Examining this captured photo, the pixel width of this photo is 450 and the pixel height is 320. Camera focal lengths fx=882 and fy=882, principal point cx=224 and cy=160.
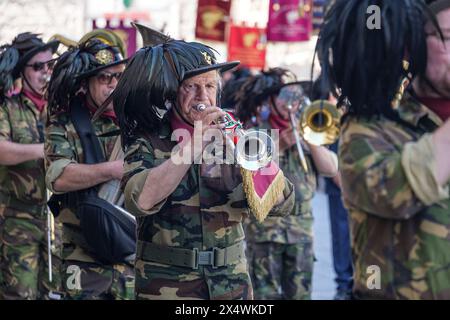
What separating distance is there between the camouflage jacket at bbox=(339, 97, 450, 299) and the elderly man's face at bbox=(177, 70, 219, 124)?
1.31 m

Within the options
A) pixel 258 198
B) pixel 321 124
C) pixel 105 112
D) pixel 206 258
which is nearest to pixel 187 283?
pixel 206 258

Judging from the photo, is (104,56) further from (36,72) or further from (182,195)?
(182,195)

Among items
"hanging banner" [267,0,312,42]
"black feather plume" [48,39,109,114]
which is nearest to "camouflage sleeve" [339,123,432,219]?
"black feather plume" [48,39,109,114]

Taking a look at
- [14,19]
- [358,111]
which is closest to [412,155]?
[358,111]

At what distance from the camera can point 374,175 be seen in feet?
8.49

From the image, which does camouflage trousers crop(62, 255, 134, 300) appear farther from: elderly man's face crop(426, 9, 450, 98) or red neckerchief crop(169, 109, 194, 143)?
elderly man's face crop(426, 9, 450, 98)

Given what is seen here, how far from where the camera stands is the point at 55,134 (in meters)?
5.31

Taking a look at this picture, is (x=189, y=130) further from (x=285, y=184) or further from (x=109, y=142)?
(x=109, y=142)

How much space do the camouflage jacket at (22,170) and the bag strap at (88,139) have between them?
4.15ft

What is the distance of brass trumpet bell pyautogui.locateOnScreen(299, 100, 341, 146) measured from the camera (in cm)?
672

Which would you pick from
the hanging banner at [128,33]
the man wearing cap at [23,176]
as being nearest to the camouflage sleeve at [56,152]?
the man wearing cap at [23,176]

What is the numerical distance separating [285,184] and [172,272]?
0.67 m

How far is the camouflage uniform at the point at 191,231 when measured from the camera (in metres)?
3.93

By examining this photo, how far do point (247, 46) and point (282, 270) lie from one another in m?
4.74
